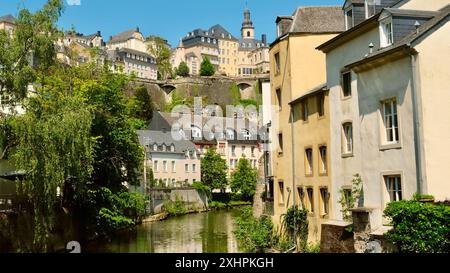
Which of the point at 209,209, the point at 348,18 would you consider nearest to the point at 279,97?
the point at 348,18

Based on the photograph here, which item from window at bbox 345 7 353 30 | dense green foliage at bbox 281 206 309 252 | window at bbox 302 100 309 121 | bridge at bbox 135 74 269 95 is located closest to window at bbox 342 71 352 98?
window at bbox 345 7 353 30

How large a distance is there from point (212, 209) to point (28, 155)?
40.5 metres

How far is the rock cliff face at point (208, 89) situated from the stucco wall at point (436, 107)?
86.4 meters

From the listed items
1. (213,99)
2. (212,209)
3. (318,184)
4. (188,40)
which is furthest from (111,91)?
(188,40)

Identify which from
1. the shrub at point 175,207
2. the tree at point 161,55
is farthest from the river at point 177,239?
the tree at point 161,55

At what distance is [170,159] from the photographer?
192 feet

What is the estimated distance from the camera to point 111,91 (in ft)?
102

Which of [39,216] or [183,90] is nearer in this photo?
[39,216]

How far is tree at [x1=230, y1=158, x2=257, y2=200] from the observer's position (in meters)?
63.7

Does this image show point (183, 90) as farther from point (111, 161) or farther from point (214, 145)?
point (111, 161)

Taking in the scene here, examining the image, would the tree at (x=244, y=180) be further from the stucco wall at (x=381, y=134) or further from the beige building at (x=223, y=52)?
the beige building at (x=223, y=52)

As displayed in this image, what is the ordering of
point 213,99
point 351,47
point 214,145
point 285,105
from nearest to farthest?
point 351,47
point 285,105
point 214,145
point 213,99

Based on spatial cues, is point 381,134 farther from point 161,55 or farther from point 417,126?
point 161,55

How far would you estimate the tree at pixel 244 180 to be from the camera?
63.7 m
